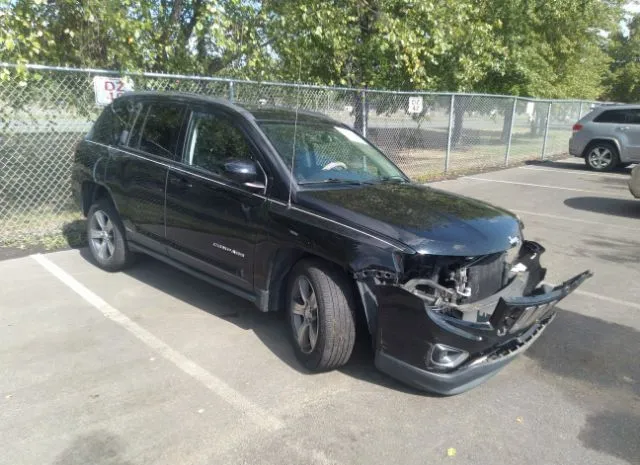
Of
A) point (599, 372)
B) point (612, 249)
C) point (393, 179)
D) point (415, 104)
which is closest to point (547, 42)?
point (415, 104)

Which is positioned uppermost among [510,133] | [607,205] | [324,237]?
[510,133]

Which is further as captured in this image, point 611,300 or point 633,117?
point 633,117

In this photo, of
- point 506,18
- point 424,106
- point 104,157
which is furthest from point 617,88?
point 104,157

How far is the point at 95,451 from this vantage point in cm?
286

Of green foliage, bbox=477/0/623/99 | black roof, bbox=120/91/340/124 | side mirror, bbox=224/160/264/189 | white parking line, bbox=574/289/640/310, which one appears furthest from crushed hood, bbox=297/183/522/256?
green foliage, bbox=477/0/623/99

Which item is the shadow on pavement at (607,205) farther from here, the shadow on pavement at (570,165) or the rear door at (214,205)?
the rear door at (214,205)

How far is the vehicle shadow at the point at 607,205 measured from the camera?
9.47 meters

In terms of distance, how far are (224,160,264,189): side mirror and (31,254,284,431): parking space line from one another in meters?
1.34

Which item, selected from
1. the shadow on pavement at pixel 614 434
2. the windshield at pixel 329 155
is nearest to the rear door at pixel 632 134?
the windshield at pixel 329 155

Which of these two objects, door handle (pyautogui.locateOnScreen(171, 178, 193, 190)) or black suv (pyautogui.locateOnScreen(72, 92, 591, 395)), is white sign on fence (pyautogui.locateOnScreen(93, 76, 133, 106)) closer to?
black suv (pyautogui.locateOnScreen(72, 92, 591, 395))

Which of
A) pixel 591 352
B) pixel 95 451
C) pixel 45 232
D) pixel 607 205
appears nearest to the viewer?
pixel 95 451

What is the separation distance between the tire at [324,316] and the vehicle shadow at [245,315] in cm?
15

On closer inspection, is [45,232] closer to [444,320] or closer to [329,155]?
[329,155]

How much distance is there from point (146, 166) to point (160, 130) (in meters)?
0.36
